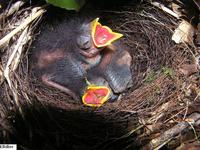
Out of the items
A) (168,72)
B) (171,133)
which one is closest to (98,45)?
(168,72)

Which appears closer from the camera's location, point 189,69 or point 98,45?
point 189,69

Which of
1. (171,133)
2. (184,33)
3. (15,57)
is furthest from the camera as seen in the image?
(184,33)

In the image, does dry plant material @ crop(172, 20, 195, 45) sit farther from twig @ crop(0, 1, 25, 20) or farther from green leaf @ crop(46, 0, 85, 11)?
twig @ crop(0, 1, 25, 20)

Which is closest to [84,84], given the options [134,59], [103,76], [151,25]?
[103,76]

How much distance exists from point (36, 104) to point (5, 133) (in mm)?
178

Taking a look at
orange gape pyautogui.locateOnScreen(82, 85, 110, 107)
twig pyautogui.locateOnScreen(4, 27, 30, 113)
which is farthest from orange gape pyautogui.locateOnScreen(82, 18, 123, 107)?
twig pyautogui.locateOnScreen(4, 27, 30, 113)

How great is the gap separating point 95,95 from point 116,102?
98mm

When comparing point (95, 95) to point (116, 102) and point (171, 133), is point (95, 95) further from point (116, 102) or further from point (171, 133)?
point (171, 133)

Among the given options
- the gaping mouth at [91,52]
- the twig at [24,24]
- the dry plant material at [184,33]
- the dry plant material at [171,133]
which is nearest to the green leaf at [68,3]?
the twig at [24,24]

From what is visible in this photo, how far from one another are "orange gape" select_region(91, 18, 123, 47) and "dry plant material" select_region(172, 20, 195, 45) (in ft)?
0.83

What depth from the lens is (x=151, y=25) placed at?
6.68 ft

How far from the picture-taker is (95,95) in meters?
1.90

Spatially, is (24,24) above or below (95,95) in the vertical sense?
above

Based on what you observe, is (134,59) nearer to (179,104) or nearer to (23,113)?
(179,104)
